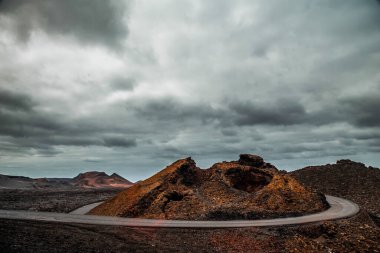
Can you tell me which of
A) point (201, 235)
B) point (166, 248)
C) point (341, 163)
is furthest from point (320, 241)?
point (341, 163)

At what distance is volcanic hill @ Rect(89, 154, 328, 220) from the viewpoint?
36906 millimetres

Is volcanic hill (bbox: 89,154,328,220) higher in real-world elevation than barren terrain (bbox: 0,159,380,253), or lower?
higher

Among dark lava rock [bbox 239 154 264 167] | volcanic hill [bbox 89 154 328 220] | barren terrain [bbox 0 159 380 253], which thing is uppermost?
dark lava rock [bbox 239 154 264 167]

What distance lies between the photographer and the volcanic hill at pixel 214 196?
3691 centimetres

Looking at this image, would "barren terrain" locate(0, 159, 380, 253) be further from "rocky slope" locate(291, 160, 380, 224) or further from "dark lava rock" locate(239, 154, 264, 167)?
"rocky slope" locate(291, 160, 380, 224)

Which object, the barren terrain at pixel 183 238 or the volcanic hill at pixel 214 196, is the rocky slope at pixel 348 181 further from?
the barren terrain at pixel 183 238

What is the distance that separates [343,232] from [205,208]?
14.9 m

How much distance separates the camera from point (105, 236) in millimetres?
25484

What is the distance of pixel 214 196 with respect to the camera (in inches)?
1626

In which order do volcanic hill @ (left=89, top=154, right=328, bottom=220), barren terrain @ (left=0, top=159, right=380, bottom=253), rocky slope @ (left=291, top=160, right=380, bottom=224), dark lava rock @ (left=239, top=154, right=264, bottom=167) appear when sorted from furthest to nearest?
rocky slope @ (left=291, top=160, right=380, bottom=224), dark lava rock @ (left=239, top=154, right=264, bottom=167), volcanic hill @ (left=89, top=154, right=328, bottom=220), barren terrain @ (left=0, top=159, right=380, bottom=253)

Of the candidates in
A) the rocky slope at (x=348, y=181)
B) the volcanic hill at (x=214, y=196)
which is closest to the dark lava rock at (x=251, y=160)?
the volcanic hill at (x=214, y=196)

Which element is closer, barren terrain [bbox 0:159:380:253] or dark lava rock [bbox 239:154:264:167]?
barren terrain [bbox 0:159:380:253]

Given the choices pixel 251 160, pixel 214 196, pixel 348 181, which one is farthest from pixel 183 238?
pixel 348 181

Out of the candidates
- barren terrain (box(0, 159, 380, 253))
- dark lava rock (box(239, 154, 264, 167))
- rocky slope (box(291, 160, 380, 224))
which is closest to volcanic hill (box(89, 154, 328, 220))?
dark lava rock (box(239, 154, 264, 167))
